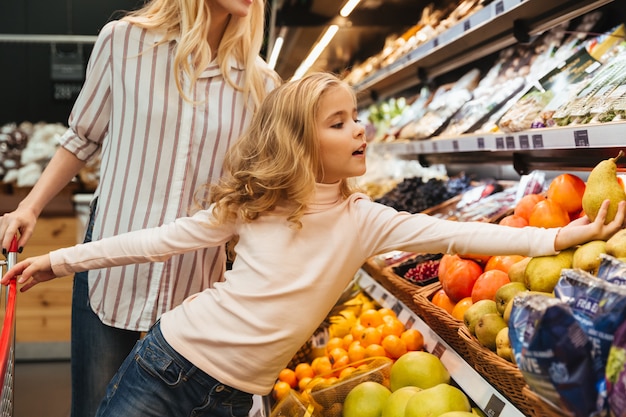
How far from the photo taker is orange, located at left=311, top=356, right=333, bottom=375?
2.39 meters

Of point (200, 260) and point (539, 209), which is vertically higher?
Answer: point (539, 209)

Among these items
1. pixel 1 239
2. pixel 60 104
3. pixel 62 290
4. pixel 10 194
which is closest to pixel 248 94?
pixel 1 239

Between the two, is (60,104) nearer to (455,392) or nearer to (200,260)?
(200,260)

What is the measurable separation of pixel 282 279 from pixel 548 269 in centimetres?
58

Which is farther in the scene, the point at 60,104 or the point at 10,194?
the point at 60,104

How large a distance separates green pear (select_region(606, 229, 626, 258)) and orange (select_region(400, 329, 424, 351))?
885 mm

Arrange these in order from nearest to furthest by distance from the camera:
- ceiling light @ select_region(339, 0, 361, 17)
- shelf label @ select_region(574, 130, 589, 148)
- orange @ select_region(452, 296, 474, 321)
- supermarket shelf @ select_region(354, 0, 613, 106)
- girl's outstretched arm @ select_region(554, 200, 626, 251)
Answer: girl's outstretched arm @ select_region(554, 200, 626, 251) < shelf label @ select_region(574, 130, 589, 148) < orange @ select_region(452, 296, 474, 321) < supermarket shelf @ select_region(354, 0, 613, 106) < ceiling light @ select_region(339, 0, 361, 17)

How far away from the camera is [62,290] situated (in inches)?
196

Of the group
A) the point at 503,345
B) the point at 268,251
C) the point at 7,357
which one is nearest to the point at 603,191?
the point at 503,345

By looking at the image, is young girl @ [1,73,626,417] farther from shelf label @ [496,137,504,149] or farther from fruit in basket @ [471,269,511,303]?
shelf label @ [496,137,504,149]

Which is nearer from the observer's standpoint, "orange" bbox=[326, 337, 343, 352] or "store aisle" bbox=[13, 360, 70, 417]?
"orange" bbox=[326, 337, 343, 352]

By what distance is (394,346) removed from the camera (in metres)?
2.17

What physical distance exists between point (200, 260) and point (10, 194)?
386 centimetres

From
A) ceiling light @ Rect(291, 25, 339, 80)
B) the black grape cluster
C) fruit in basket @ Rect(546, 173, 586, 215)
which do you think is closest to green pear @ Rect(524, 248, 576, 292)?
fruit in basket @ Rect(546, 173, 586, 215)
